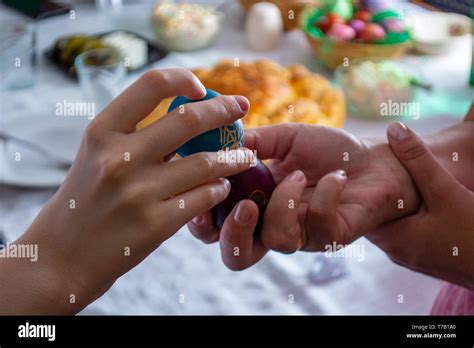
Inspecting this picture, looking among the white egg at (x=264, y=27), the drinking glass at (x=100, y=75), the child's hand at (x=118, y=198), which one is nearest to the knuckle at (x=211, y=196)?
the child's hand at (x=118, y=198)

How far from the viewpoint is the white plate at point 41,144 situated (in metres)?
0.80

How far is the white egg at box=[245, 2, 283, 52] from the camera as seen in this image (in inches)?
45.6

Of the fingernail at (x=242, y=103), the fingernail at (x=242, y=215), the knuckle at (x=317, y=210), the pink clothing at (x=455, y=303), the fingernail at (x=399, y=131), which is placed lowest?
the pink clothing at (x=455, y=303)

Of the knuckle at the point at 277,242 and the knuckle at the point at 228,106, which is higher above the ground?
the knuckle at the point at 228,106

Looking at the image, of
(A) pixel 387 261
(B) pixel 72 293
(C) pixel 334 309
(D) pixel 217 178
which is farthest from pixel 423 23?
(B) pixel 72 293

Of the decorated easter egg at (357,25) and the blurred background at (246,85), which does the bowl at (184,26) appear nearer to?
the blurred background at (246,85)

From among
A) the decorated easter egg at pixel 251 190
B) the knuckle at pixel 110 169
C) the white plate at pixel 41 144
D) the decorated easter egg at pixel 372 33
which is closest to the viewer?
the knuckle at pixel 110 169

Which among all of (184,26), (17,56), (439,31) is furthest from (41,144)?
(439,31)

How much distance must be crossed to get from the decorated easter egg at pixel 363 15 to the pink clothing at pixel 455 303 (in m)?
0.60

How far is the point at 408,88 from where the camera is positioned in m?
0.95

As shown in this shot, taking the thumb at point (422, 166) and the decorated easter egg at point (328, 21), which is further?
the decorated easter egg at point (328, 21)

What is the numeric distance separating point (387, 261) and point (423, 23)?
638 mm

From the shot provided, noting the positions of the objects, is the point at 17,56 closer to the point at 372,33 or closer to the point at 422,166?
the point at 372,33
